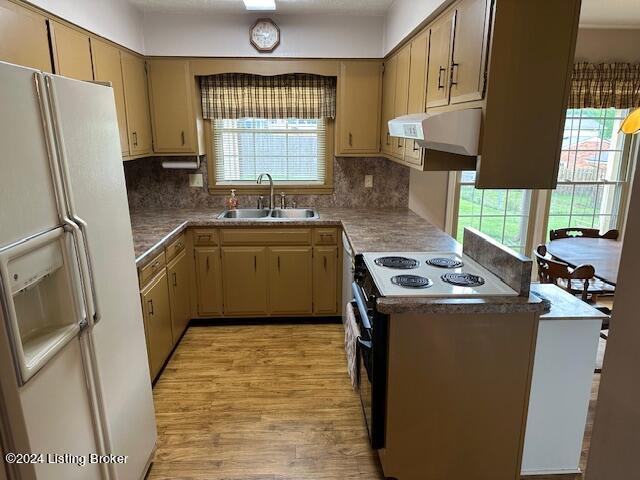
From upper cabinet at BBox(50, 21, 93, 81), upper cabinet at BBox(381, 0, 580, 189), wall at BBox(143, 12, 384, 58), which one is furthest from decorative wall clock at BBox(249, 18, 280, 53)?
upper cabinet at BBox(381, 0, 580, 189)

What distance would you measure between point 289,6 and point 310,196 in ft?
5.15

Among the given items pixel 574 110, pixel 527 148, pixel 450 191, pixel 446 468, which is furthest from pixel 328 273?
pixel 574 110

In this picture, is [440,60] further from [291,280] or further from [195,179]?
[195,179]

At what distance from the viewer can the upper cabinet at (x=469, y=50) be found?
169 centimetres

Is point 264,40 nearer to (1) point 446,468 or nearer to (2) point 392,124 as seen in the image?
(2) point 392,124

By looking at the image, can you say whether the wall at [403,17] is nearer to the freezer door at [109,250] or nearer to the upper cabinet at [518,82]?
the upper cabinet at [518,82]

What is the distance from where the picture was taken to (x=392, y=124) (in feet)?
7.63

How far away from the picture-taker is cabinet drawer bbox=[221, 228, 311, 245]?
3363 millimetres

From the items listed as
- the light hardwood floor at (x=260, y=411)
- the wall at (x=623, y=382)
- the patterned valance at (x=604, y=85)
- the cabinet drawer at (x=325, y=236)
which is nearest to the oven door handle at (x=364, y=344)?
Answer: the light hardwood floor at (x=260, y=411)

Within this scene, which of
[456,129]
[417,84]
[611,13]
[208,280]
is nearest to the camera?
[456,129]

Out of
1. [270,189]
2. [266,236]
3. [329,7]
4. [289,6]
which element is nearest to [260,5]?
[289,6]

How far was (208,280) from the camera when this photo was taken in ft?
11.3

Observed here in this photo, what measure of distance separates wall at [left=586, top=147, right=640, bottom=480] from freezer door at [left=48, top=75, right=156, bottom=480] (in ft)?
4.70

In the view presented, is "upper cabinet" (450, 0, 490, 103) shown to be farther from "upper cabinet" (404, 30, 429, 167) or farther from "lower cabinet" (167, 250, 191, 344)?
"lower cabinet" (167, 250, 191, 344)
